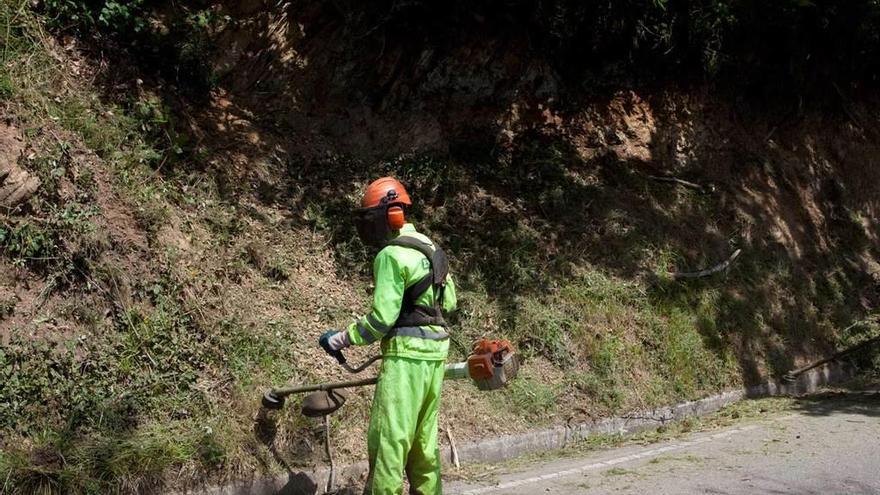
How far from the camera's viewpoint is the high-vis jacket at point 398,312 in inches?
195

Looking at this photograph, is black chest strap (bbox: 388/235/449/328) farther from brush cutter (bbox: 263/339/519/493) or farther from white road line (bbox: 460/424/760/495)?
white road line (bbox: 460/424/760/495)

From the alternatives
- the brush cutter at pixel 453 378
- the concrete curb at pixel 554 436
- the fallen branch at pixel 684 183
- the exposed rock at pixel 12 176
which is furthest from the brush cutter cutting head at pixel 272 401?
the fallen branch at pixel 684 183

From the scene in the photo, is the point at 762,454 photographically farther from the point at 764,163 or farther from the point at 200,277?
the point at 764,163

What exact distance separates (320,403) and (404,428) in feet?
3.67

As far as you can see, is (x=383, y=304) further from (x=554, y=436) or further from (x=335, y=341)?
(x=554, y=436)

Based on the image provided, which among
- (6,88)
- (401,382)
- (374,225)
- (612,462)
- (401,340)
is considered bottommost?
(612,462)

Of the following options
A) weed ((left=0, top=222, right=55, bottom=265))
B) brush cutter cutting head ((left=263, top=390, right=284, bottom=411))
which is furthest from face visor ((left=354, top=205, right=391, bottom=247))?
weed ((left=0, top=222, right=55, bottom=265))

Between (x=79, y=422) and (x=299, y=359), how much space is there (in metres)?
1.88

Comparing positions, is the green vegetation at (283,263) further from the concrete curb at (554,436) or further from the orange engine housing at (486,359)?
the orange engine housing at (486,359)

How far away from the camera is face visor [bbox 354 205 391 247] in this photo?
526cm

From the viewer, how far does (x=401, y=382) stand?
502cm

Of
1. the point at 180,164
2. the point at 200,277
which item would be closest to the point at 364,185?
the point at 180,164

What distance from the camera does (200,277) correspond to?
7.15m

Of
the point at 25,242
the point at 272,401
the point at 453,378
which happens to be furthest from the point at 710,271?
the point at 25,242
